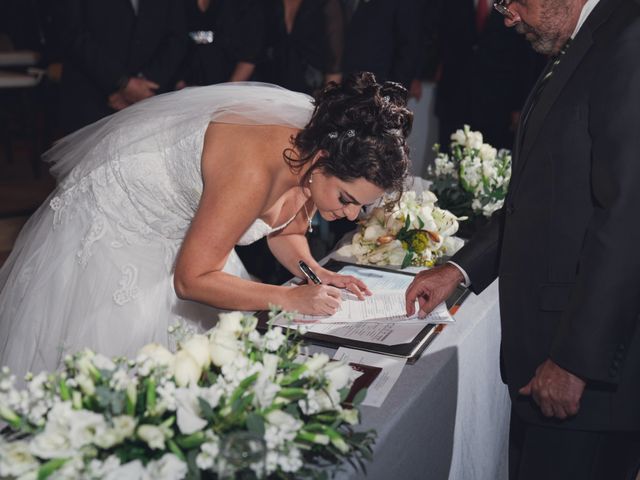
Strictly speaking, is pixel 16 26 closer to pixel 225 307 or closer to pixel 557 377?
pixel 225 307

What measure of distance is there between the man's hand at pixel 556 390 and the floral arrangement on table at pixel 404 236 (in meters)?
0.75

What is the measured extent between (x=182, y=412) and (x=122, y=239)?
1200 mm

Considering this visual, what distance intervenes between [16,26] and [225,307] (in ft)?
21.3

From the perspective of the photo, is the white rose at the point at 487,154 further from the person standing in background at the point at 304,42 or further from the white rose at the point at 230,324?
the white rose at the point at 230,324

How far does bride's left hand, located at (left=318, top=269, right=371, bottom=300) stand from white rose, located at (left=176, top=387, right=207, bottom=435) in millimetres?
920

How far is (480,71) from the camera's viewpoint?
4910 millimetres

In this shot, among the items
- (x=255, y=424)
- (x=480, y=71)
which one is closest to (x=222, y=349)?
(x=255, y=424)

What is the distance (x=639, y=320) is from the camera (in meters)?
1.58

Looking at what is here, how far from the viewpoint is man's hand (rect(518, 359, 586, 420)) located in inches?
61.4

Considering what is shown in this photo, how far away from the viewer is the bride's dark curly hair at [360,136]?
189 cm

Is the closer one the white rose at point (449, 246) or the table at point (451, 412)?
the table at point (451, 412)

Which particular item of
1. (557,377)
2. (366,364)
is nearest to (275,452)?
(366,364)

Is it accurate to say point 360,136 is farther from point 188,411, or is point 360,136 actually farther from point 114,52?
point 114,52

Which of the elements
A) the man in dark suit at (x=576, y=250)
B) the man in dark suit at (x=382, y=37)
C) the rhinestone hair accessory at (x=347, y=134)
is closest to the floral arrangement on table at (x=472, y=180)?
the rhinestone hair accessory at (x=347, y=134)
